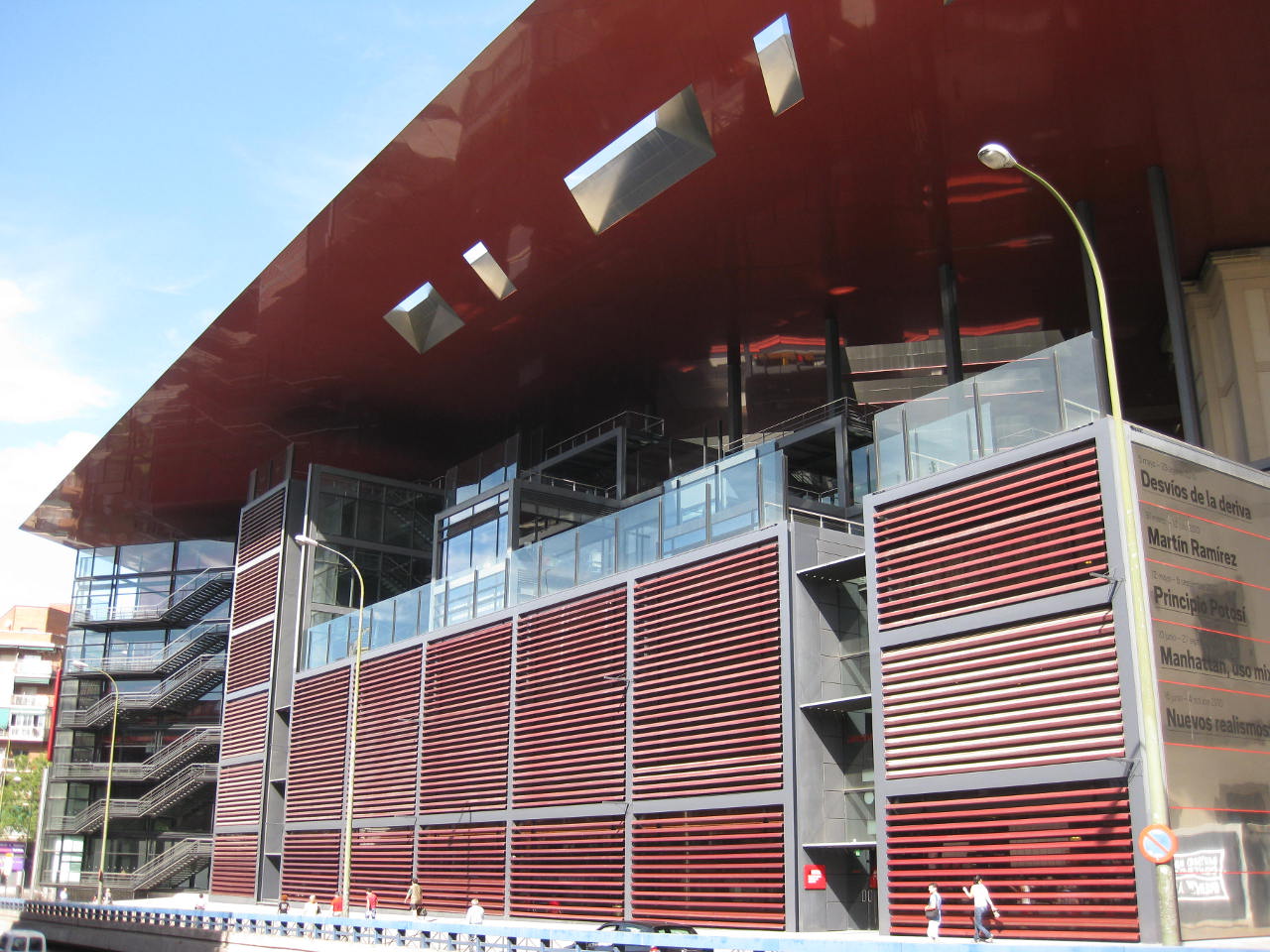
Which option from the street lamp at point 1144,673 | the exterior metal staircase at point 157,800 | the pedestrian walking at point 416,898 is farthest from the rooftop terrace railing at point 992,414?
the exterior metal staircase at point 157,800

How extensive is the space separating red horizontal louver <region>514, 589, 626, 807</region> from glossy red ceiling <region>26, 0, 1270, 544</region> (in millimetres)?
10089

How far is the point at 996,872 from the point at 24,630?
371 feet

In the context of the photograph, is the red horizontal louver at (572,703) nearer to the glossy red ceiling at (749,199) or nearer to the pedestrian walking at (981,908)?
the glossy red ceiling at (749,199)

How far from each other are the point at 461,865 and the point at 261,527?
901 inches

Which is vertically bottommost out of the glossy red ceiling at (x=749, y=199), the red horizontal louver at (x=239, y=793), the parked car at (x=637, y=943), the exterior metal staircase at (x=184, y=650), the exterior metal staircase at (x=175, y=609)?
the parked car at (x=637, y=943)

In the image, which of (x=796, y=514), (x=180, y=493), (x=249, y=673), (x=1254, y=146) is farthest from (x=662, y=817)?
(x=180, y=493)

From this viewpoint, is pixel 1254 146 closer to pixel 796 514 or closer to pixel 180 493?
pixel 796 514

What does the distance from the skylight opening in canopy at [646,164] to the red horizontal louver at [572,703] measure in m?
10.0

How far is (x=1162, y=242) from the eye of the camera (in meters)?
28.0

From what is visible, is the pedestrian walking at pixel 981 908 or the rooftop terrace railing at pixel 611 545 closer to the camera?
the pedestrian walking at pixel 981 908

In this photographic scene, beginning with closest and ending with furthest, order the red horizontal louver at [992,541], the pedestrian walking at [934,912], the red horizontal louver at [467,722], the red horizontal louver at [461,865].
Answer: the pedestrian walking at [934,912] < the red horizontal louver at [992,541] < the red horizontal louver at [461,865] < the red horizontal louver at [467,722]

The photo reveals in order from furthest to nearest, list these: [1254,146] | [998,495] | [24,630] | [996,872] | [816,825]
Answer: [24,630]
[1254,146]
[816,825]
[998,495]
[996,872]

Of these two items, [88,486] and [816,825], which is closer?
[816,825]

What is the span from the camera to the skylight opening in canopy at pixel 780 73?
88.4 ft
